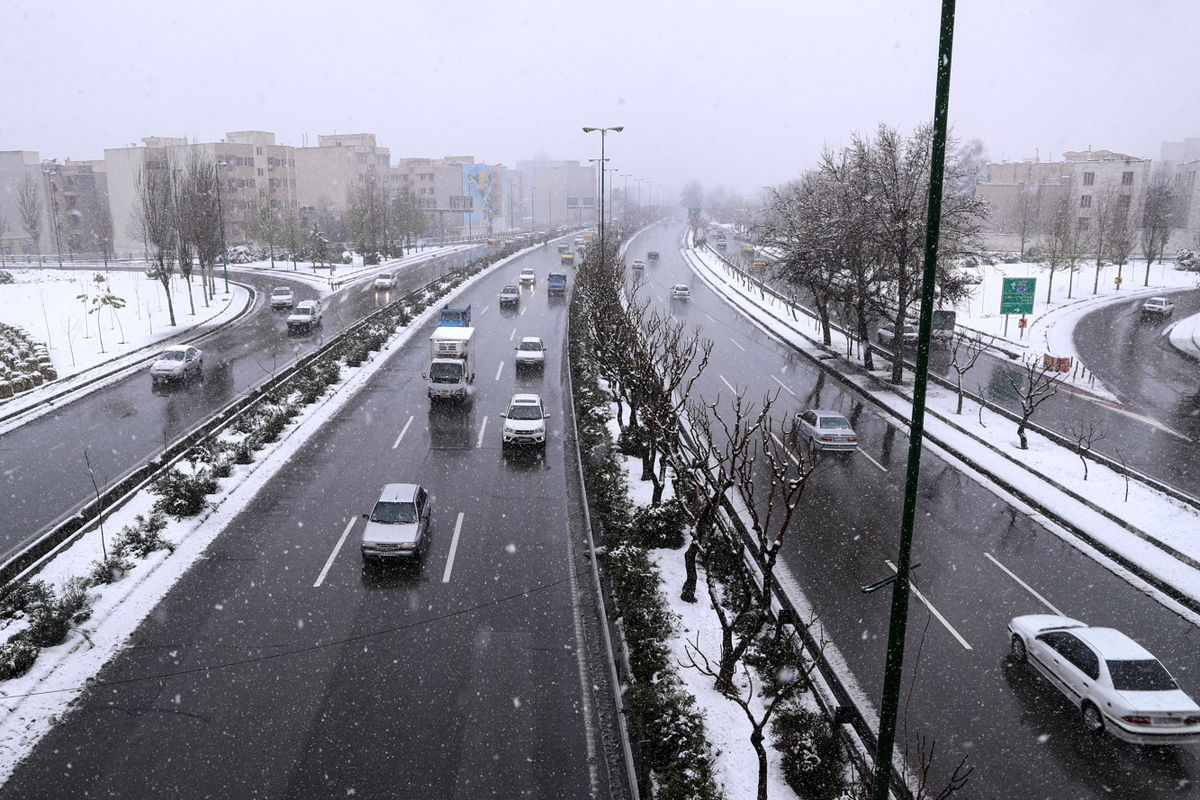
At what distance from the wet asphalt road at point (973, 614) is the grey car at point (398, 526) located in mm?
8363

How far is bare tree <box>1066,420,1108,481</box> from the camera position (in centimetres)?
2259

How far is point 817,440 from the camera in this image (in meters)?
24.0

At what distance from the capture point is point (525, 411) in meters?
24.8

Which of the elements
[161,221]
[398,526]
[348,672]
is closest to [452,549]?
[398,526]

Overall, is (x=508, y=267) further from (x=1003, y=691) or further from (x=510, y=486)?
(x=1003, y=691)

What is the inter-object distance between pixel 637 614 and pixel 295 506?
1067cm

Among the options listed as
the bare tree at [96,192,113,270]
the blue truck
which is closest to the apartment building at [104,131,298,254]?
the bare tree at [96,192,113,270]

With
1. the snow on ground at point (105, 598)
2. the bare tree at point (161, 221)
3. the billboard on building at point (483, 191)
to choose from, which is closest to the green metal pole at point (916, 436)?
the snow on ground at point (105, 598)

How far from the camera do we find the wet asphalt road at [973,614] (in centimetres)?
1059

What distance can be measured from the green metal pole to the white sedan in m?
5.86

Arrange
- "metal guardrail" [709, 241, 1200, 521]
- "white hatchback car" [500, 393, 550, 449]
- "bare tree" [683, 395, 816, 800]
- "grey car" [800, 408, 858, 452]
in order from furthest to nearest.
A: "white hatchback car" [500, 393, 550, 449], "grey car" [800, 408, 858, 452], "metal guardrail" [709, 241, 1200, 521], "bare tree" [683, 395, 816, 800]

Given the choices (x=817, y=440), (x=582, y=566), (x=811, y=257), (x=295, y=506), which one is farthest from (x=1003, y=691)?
(x=811, y=257)

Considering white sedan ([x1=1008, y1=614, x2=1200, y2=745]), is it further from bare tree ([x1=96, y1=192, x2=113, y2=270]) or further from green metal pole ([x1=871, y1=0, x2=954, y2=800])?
bare tree ([x1=96, y1=192, x2=113, y2=270])

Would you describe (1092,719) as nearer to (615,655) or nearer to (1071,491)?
(615,655)
